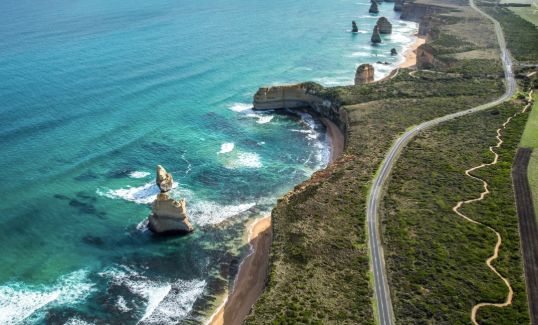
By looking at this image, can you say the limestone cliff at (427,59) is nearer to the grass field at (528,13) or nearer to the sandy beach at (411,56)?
the sandy beach at (411,56)

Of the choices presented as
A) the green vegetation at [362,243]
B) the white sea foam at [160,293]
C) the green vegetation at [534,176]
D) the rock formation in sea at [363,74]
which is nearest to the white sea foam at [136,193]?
the white sea foam at [160,293]

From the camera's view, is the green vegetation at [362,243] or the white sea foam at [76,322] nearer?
the green vegetation at [362,243]

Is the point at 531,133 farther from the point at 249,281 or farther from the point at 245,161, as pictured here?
the point at 249,281

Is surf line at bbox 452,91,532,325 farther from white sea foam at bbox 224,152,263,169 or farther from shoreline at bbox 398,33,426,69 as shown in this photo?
shoreline at bbox 398,33,426,69

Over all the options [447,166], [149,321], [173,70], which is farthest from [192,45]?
[149,321]

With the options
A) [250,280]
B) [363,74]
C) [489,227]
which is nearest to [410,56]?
[363,74]
